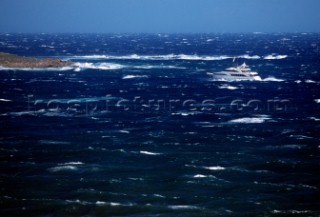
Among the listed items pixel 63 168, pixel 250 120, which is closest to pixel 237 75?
pixel 250 120

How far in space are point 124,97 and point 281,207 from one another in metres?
48.7

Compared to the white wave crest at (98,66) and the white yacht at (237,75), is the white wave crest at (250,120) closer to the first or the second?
the white yacht at (237,75)

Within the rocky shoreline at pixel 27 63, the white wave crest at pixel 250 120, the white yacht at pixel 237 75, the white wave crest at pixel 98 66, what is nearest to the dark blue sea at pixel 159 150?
the white wave crest at pixel 250 120

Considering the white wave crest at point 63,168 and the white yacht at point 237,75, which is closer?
the white wave crest at point 63,168

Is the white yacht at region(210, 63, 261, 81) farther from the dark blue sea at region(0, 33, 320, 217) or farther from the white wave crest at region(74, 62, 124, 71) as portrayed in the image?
the white wave crest at region(74, 62, 124, 71)

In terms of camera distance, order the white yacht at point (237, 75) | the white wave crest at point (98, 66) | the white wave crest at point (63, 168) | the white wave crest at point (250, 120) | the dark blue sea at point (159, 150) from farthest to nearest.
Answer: the white wave crest at point (98, 66), the white yacht at point (237, 75), the white wave crest at point (250, 120), the white wave crest at point (63, 168), the dark blue sea at point (159, 150)

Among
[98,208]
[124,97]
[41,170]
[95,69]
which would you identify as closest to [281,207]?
[98,208]

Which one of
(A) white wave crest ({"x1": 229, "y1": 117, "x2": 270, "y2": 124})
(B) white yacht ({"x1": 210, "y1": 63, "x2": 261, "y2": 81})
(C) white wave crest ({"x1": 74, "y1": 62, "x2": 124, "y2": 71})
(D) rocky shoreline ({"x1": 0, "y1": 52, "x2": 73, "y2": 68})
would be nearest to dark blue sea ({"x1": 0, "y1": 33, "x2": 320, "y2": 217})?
(A) white wave crest ({"x1": 229, "y1": 117, "x2": 270, "y2": 124})

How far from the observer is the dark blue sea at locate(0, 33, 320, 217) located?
34.9 m

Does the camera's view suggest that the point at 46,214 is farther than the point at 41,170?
No

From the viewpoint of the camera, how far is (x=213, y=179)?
3953cm

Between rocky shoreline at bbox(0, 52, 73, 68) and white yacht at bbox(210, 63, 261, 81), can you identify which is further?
rocky shoreline at bbox(0, 52, 73, 68)

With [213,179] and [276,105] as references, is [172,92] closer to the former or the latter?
[276,105]

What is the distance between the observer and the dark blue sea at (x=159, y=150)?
34875mm
